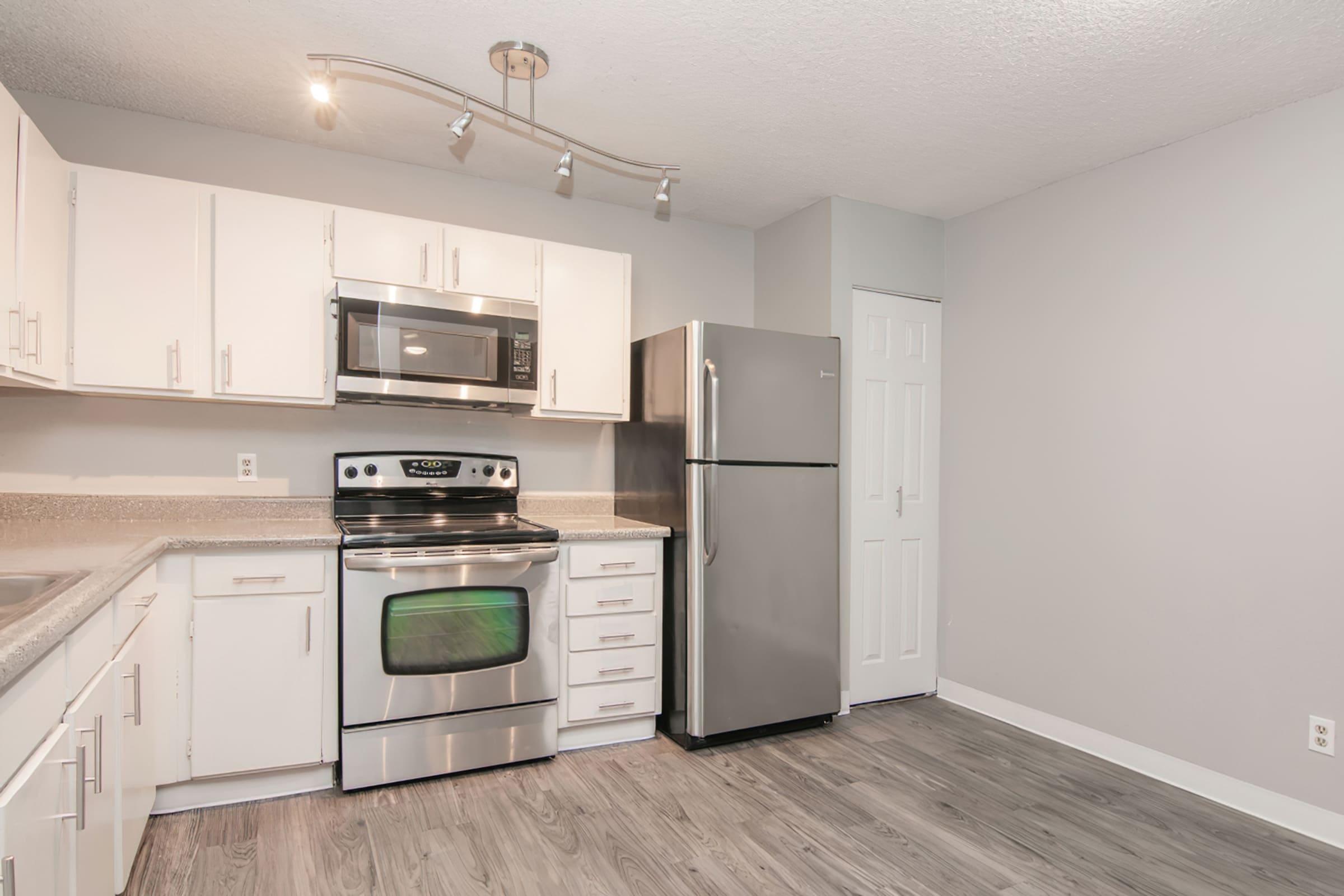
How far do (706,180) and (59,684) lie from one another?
296 centimetres

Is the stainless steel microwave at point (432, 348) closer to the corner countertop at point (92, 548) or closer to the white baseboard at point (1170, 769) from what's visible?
the corner countertop at point (92, 548)

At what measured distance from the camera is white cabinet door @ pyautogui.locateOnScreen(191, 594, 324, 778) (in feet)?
7.83

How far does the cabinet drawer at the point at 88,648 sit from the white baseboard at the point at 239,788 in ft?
3.03

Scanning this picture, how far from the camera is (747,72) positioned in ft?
8.08

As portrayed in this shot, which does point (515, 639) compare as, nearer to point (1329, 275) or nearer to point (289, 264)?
point (289, 264)

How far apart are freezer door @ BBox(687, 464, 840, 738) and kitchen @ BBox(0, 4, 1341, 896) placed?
0.02 m

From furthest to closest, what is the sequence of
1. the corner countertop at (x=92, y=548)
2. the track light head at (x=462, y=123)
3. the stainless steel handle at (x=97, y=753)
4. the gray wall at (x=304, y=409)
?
1. the gray wall at (x=304, y=409)
2. the track light head at (x=462, y=123)
3. the stainless steel handle at (x=97, y=753)
4. the corner countertop at (x=92, y=548)

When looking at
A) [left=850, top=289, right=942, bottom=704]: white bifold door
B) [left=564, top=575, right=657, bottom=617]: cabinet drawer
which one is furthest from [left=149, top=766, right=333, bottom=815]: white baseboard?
[left=850, top=289, right=942, bottom=704]: white bifold door

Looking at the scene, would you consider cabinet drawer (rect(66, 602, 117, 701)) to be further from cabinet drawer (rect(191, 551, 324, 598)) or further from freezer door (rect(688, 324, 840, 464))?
freezer door (rect(688, 324, 840, 464))

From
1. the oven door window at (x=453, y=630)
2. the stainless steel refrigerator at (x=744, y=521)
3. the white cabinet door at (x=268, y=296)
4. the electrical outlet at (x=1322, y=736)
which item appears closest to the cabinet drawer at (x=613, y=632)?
the stainless steel refrigerator at (x=744, y=521)

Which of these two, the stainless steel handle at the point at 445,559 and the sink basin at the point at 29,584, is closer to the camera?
the sink basin at the point at 29,584

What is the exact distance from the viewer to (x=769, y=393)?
3.18 metres

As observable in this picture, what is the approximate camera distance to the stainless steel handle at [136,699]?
1884 millimetres

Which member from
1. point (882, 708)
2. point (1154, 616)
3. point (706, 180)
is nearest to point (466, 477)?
point (706, 180)
